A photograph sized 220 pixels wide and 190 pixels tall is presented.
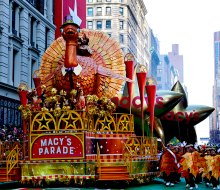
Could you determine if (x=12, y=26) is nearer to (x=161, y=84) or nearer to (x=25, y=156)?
(x=25, y=156)

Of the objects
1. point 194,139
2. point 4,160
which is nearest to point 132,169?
point 4,160

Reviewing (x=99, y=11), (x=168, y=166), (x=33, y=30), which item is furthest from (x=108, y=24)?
(x=168, y=166)

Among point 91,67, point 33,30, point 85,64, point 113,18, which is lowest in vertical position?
point 91,67

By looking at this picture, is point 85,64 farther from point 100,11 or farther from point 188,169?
point 100,11

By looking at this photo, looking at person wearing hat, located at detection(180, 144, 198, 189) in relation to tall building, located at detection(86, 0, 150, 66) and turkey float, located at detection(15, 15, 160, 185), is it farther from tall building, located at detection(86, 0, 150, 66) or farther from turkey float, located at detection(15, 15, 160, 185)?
tall building, located at detection(86, 0, 150, 66)

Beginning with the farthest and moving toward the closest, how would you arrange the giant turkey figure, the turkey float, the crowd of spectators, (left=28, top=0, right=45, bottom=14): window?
(left=28, top=0, right=45, bottom=14): window < the crowd of spectators < the giant turkey figure < the turkey float

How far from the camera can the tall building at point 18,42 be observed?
35.2 meters

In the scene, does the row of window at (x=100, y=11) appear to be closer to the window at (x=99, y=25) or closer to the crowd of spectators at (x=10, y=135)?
the window at (x=99, y=25)

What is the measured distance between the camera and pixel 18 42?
38.5 metres

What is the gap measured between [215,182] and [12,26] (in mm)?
24003

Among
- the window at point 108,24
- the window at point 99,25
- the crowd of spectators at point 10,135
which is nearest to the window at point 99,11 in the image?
the window at point 99,25

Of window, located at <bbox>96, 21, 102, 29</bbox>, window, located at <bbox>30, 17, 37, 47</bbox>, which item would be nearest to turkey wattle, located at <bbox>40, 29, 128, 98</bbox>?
window, located at <bbox>30, 17, 37, 47</bbox>

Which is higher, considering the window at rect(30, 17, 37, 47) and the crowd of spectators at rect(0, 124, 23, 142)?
the window at rect(30, 17, 37, 47)

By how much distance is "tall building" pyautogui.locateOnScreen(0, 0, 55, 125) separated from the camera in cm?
3516
